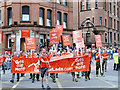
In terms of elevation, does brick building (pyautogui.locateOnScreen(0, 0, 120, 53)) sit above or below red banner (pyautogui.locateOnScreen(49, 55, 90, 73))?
above

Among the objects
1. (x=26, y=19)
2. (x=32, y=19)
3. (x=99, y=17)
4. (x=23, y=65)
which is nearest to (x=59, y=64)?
(x=23, y=65)

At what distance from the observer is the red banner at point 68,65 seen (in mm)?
10047

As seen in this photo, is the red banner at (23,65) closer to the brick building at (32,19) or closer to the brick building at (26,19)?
the brick building at (32,19)

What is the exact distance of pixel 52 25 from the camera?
104 feet

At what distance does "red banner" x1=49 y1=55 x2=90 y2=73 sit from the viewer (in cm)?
1005

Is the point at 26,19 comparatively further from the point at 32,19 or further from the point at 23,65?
the point at 23,65

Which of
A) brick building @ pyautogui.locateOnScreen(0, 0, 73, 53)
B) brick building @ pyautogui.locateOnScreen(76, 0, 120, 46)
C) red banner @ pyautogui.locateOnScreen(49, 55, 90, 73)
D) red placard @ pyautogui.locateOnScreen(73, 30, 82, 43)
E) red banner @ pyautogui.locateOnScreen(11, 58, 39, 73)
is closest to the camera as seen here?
red banner @ pyautogui.locateOnScreen(49, 55, 90, 73)

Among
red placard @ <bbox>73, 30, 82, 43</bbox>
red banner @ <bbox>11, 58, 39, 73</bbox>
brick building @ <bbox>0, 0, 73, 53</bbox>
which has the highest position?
brick building @ <bbox>0, 0, 73, 53</bbox>

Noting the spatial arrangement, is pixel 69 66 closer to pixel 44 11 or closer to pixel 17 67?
pixel 17 67

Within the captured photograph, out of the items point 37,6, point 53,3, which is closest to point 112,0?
point 53,3

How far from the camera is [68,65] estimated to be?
1032 centimetres

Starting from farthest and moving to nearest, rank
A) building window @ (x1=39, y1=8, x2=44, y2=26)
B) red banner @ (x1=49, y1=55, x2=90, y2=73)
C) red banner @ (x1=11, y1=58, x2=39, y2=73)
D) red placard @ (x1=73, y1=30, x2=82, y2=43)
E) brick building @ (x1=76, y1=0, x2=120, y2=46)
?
brick building @ (x1=76, y1=0, x2=120, y2=46), building window @ (x1=39, y1=8, x2=44, y2=26), red placard @ (x1=73, y1=30, x2=82, y2=43), red banner @ (x1=11, y1=58, x2=39, y2=73), red banner @ (x1=49, y1=55, x2=90, y2=73)

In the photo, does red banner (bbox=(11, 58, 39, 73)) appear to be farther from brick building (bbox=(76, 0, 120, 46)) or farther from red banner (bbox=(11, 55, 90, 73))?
brick building (bbox=(76, 0, 120, 46))

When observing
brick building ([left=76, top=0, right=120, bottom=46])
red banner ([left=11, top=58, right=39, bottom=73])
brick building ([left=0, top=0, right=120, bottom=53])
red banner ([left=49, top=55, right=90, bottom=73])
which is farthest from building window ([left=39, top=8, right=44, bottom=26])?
red banner ([left=49, top=55, right=90, bottom=73])
